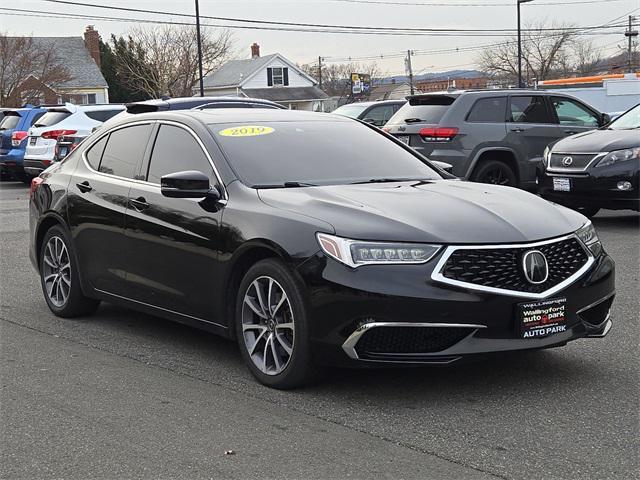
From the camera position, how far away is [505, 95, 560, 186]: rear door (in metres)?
13.6

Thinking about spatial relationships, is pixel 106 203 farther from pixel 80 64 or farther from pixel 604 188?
pixel 80 64

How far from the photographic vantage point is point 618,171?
11172 mm

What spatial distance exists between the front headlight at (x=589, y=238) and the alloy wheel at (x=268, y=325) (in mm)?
1668

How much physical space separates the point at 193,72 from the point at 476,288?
58.9 m

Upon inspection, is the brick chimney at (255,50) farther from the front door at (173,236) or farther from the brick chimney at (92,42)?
the front door at (173,236)

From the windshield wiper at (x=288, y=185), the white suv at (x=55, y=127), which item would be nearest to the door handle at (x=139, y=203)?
the windshield wiper at (x=288, y=185)

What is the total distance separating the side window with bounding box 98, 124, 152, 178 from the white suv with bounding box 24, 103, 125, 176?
1354 cm

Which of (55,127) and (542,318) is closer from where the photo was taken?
(542,318)

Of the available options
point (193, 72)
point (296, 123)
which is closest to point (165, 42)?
point (193, 72)

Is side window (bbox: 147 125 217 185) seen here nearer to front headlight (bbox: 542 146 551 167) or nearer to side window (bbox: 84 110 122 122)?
front headlight (bbox: 542 146 551 167)

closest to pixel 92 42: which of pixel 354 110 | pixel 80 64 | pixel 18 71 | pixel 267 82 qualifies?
pixel 80 64

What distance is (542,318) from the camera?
15.5ft

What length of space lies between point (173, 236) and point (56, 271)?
72.1 inches

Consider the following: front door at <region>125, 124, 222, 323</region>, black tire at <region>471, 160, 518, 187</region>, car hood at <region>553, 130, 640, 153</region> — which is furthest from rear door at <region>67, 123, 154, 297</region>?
black tire at <region>471, 160, 518, 187</region>
